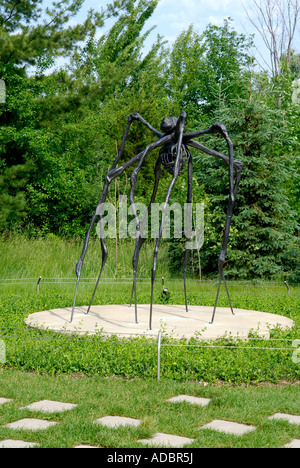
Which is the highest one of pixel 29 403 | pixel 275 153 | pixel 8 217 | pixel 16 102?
pixel 16 102

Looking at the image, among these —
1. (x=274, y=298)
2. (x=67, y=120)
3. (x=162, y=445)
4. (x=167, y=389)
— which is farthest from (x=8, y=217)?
(x=162, y=445)

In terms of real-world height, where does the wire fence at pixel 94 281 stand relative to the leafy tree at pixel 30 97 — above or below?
below

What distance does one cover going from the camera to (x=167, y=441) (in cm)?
356

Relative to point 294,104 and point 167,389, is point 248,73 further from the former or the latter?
point 167,389

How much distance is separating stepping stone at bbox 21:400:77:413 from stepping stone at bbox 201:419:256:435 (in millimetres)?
1122

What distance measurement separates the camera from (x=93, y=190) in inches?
732

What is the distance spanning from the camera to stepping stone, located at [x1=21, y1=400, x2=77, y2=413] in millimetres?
4199

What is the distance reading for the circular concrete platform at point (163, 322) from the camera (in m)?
6.39

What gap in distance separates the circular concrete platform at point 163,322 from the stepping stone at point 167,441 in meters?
2.25

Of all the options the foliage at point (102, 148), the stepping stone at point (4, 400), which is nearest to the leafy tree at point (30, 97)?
the foliage at point (102, 148)
